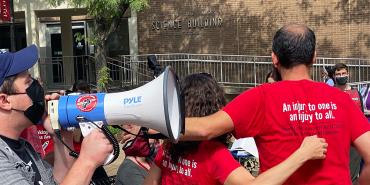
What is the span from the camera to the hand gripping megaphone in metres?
2.24

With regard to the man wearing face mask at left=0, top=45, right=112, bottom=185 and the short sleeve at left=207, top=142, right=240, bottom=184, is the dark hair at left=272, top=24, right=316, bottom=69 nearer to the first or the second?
the short sleeve at left=207, top=142, right=240, bottom=184

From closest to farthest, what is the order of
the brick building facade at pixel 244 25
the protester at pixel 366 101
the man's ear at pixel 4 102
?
the man's ear at pixel 4 102 < the protester at pixel 366 101 < the brick building facade at pixel 244 25

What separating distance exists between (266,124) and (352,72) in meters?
13.6

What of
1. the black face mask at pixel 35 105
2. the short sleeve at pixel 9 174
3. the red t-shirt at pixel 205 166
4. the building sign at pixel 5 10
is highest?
the building sign at pixel 5 10

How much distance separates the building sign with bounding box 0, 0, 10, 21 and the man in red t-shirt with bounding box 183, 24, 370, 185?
1157 centimetres

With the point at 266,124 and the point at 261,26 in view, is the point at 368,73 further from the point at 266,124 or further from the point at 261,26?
the point at 266,124

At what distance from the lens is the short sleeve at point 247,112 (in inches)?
102

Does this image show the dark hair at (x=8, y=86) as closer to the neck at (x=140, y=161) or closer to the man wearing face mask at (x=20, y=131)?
the man wearing face mask at (x=20, y=131)

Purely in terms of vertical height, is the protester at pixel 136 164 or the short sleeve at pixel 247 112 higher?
the short sleeve at pixel 247 112

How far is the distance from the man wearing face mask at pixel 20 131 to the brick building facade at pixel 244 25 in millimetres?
14319

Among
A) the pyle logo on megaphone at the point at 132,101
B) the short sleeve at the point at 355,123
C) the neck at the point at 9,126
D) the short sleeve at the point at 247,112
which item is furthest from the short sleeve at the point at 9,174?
the short sleeve at the point at 355,123

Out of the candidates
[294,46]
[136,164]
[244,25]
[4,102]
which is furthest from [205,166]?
[244,25]

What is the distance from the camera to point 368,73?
1513cm

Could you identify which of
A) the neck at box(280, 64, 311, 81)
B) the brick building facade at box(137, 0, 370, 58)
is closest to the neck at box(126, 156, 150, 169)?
the neck at box(280, 64, 311, 81)
